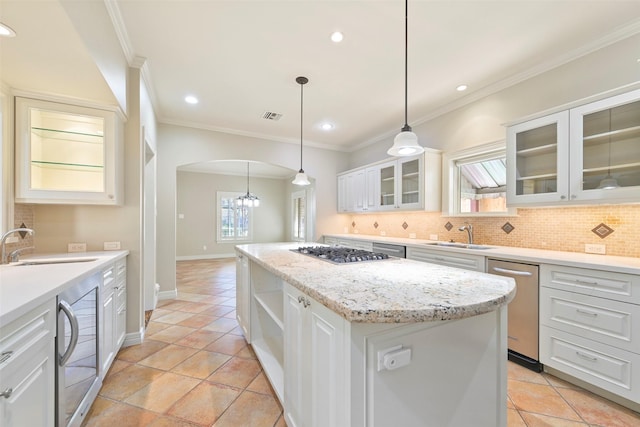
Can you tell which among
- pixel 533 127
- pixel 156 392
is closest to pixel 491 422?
pixel 156 392

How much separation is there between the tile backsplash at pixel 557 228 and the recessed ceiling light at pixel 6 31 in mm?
4089

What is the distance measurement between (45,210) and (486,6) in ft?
12.6

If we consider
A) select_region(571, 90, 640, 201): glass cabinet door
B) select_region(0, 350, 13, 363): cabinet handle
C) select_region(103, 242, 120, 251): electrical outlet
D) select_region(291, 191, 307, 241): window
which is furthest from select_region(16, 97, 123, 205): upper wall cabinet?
select_region(291, 191, 307, 241): window

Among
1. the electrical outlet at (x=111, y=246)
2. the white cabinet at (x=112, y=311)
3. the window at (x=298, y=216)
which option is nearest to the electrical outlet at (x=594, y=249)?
the white cabinet at (x=112, y=311)

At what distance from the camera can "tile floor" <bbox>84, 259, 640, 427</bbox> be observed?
1.62 m

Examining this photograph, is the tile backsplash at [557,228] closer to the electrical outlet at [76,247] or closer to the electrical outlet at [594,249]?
the electrical outlet at [594,249]

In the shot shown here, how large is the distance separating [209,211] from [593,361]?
8046mm

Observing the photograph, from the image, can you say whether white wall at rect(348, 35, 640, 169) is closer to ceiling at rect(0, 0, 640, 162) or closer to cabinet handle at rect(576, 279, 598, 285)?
ceiling at rect(0, 0, 640, 162)

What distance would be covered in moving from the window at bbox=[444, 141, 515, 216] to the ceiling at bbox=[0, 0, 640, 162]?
711 millimetres

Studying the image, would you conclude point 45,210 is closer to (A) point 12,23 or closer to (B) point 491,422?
(A) point 12,23

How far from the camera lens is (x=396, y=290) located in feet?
3.62

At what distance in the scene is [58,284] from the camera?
1254 millimetres

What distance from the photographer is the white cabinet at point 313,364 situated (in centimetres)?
97

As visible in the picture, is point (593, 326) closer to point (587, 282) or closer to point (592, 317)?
point (592, 317)
